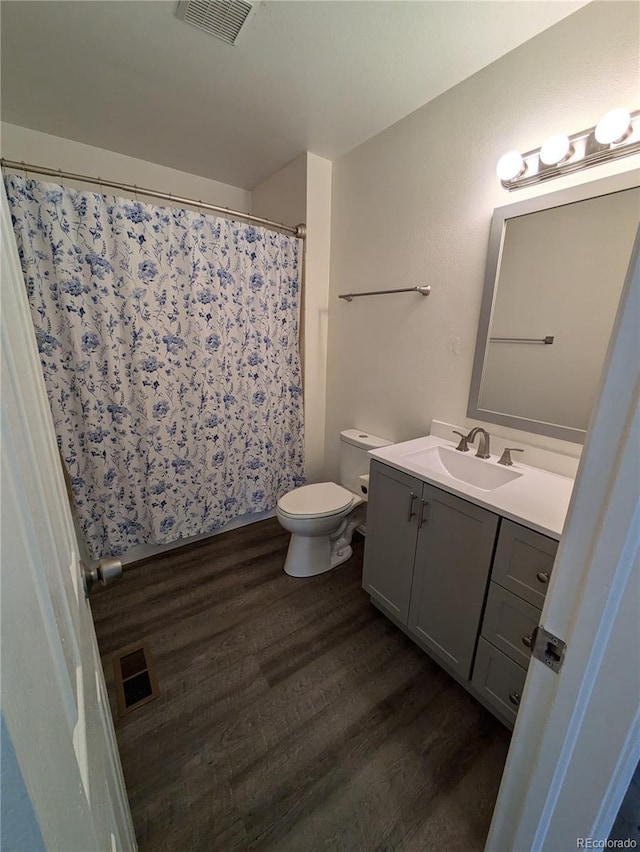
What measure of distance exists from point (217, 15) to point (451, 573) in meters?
2.22

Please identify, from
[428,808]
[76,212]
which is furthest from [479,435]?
[76,212]

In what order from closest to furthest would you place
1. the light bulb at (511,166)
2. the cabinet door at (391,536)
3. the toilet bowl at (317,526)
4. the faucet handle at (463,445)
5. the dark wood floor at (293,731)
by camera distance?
the dark wood floor at (293,731) < the light bulb at (511,166) < the cabinet door at (391,536) < the faucet handle at (463,445) < the toilet bowl at (317,526)

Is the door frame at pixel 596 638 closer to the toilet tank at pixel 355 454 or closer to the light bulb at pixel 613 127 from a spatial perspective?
the light bulb at pixel 613 127

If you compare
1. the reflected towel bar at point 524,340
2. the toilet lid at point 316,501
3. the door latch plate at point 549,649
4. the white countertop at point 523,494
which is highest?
the reflected towel bar at point 524,340

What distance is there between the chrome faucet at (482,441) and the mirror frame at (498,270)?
0.22ft

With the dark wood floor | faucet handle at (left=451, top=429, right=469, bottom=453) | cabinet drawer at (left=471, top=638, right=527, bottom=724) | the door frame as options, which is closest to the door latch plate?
the door frame

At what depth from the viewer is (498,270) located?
1479 mm

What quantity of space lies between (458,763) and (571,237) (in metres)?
1.92

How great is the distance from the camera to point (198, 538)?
2.36 metres

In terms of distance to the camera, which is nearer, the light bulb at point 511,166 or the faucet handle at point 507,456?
the light bulb at point 511,166

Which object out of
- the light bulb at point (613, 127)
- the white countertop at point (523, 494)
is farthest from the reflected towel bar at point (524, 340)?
the light bulb at point (613, 127)

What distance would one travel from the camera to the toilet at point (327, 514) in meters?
1.89

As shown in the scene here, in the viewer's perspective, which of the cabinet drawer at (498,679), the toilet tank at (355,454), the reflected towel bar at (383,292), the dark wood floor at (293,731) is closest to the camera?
the dark wood floor at (293,731)

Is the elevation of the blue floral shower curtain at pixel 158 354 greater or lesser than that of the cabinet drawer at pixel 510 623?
greater
